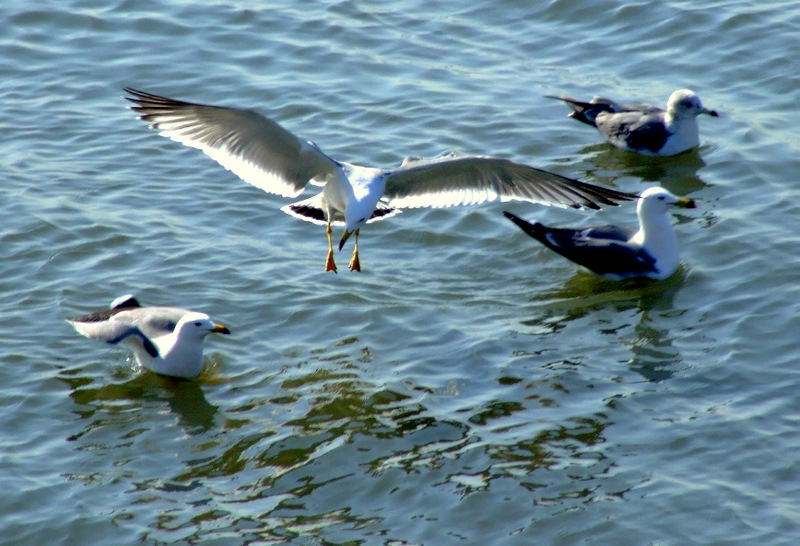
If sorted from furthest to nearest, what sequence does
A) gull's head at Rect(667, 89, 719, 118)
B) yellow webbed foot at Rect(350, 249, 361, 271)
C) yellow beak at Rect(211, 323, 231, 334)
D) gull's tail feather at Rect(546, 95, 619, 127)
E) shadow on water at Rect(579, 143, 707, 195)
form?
gull's tail feather at Rect(546, 95, 619, 127)
gull's head at Rect(667, 89, 719, 118)
shadow on water at Rect(579, 143, 707, 195)
yellow webbed foot at Rect(350, 249, 361, 271)
yellow beak at Rect(211, 323, 231, 334)

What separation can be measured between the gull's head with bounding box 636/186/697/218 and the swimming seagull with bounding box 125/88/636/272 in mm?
787

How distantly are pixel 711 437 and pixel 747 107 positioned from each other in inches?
214

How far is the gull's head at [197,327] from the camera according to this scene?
290 inches

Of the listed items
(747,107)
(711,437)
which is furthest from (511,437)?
(747,107)

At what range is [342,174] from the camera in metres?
8.21

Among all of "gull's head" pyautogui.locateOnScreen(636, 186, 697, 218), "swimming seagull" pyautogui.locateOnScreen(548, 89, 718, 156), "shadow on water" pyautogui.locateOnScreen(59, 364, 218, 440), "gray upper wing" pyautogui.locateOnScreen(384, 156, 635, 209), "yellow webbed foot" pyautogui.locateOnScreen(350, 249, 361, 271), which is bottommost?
"shadow on water" pyautogui.locateOnScreen(59, 364, 218, 440)

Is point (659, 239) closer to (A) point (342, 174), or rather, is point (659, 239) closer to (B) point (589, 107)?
(A) point (342, 174)

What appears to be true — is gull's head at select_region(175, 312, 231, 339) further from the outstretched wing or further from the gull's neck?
the gull's neck

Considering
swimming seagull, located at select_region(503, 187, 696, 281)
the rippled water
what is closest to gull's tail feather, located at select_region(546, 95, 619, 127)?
the rippled water

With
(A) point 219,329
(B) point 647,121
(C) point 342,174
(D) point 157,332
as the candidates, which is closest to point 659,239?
(B) point 647,121

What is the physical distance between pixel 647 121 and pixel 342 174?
3.72m

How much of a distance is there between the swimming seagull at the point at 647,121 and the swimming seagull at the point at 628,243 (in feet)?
5.52

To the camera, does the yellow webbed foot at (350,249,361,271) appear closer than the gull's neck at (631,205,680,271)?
No

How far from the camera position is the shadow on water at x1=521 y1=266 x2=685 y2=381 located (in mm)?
7383
